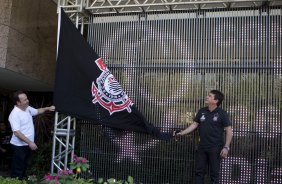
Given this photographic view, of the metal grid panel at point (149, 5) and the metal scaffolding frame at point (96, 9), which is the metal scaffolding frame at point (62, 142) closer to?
the metal scaffolding frame at point (96, 9)

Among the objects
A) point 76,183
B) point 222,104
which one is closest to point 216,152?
point 222,104

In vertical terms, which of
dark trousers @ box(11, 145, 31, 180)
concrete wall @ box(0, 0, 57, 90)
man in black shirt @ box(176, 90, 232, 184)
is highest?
concrete wall @ box(0, 0, 57, 90)

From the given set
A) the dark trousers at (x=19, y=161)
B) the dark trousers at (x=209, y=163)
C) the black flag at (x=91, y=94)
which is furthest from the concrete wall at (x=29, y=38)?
the dark trousers at (x=209, y=163)

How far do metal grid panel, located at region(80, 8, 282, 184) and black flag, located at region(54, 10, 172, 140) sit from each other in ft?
1.36

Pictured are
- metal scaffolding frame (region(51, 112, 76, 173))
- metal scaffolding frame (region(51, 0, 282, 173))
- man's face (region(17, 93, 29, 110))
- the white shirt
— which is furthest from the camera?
metal scaffolding frame (region(51, 112, 76, 173))

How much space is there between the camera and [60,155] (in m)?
7.72

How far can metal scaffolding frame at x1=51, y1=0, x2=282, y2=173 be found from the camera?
7448 millimetres

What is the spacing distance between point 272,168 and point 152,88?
284cm

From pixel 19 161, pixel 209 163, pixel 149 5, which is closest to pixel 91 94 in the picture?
pixel 19 161

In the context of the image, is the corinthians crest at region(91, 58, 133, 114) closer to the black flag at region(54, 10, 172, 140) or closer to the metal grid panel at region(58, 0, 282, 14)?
the black flag at region(54, 10, 172, 140)

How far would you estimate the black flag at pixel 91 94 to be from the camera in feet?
23.8

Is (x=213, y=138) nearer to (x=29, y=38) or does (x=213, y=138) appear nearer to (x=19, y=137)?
(x=19, y=137)

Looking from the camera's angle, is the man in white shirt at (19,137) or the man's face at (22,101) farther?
the man's face at (22,101)

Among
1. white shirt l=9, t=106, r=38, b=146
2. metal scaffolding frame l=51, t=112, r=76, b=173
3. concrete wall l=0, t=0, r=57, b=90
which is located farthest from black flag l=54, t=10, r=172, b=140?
concrete wall l=0, t=0, r=57, b=90
